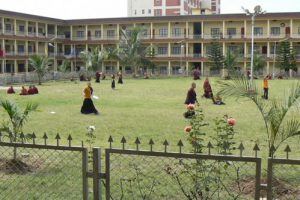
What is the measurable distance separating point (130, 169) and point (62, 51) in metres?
61.3

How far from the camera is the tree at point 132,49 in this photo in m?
54.8

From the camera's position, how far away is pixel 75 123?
54.1ft

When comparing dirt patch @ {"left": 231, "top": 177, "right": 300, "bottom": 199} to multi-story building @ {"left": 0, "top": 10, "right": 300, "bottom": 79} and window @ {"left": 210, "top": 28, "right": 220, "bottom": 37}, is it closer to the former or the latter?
multi-story building @ {"left": 0, "top": 10, "right": 300, "bottom": 79}

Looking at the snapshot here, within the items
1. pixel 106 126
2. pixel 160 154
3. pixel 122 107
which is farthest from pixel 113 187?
pixel 122 107

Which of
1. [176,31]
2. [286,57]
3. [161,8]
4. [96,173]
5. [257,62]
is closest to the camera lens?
[96,173]

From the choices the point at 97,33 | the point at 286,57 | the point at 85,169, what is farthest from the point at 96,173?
the point at 97,33

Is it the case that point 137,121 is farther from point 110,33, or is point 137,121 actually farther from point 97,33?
point 97,33

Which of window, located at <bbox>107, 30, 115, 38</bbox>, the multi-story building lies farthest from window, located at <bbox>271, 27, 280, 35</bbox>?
window, located at <bbox>107, 30, 115, 38</bbox>

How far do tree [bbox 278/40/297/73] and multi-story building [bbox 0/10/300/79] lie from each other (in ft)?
8.54

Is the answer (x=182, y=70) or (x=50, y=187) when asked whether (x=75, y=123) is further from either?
(x=182, y=70)

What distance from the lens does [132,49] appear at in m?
54.6

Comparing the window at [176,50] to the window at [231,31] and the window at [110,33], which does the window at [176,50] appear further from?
the window at [110,33]

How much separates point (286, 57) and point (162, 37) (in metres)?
17.4

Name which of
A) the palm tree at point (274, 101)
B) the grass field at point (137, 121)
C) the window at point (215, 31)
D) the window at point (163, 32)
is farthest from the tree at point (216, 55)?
the palm tree at point (274, 101)
